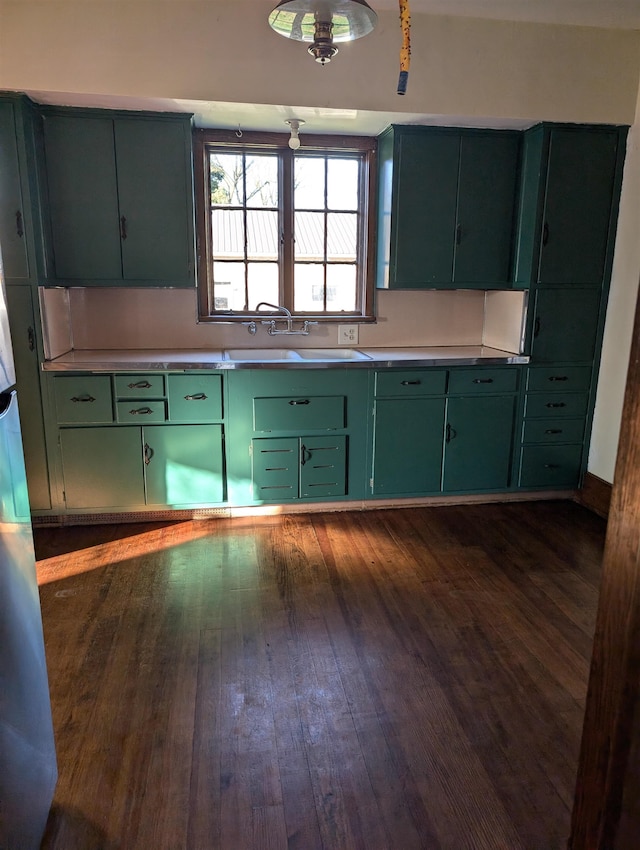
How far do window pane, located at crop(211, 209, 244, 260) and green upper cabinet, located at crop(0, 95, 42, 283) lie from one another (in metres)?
1.03

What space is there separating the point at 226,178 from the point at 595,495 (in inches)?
116

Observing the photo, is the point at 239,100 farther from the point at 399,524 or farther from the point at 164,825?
the point at 164,825

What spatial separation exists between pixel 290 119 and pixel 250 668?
2761 millimetres

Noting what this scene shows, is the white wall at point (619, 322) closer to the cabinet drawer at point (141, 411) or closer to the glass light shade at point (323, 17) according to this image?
the glass light shade at point (323, 17)

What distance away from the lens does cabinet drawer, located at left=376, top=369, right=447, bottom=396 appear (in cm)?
333

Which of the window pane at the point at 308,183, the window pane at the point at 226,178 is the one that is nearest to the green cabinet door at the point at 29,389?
the window pane at the point at 226,178

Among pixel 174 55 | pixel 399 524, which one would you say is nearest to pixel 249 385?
pixel 399 524

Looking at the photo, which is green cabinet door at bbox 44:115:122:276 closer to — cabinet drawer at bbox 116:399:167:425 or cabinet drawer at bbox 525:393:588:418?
cabinet drawer at bbox 116:399:167:425

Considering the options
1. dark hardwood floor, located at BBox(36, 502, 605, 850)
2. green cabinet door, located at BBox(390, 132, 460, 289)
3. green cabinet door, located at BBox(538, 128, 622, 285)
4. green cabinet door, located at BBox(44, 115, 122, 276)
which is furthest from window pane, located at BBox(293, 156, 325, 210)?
dark hardwood floor, located at BBox(36, 502, 605, 850)

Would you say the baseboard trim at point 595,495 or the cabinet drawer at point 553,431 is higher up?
the cabinet drawer at point 553,431

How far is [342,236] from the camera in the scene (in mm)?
3709

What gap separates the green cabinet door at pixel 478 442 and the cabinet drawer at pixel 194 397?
1347 millimetres

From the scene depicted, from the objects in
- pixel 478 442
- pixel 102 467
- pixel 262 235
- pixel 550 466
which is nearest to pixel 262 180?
pixel 262 235

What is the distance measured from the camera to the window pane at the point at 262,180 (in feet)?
11.6
